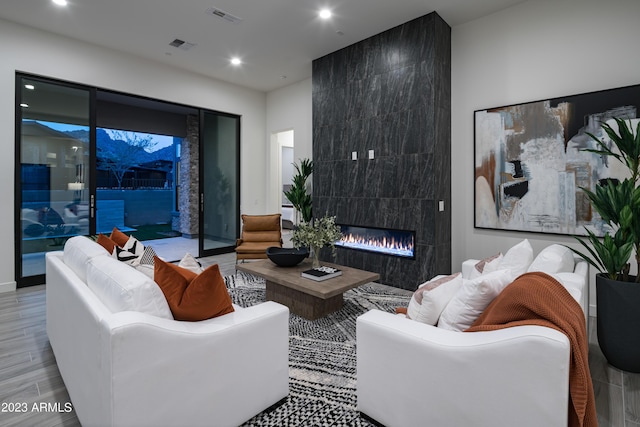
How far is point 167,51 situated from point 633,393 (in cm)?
609

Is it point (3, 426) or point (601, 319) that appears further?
point (601, 319)

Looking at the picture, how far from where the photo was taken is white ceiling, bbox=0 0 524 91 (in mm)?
3703

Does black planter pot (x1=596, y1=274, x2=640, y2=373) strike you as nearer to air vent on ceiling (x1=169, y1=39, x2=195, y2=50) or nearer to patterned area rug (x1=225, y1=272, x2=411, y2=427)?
patterned area rug (x1=225, y1=272, x2=411, y2=427)

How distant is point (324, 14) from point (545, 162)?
2.91m

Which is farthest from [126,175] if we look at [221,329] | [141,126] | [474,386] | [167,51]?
[474,386]

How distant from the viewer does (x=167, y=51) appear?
4938mm

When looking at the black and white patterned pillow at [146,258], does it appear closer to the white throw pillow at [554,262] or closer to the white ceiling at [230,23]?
the white throw pillow at [554,262]

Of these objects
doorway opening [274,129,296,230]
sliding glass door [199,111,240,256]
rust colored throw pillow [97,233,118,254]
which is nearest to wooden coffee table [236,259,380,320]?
rust colored throw pillow [97,233,118,254]

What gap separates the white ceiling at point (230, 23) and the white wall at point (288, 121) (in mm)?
992

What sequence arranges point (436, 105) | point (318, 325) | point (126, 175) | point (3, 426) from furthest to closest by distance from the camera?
1. point (126, 175)
2. point (436, 105)
3. point (318, 325)
4. point (3, 426)

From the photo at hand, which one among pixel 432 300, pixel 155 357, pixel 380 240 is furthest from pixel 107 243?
pixel 380 240

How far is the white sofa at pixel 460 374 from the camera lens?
3.84 ft

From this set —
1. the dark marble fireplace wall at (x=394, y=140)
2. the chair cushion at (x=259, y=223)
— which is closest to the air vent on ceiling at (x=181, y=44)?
the dark marble fireplace wall at (x=394, y=140)

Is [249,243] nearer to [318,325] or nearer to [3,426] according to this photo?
[318,325]
